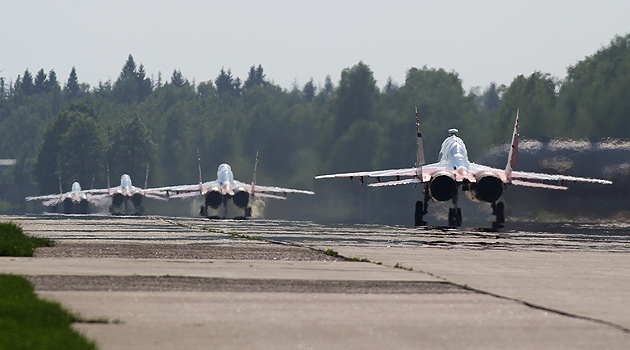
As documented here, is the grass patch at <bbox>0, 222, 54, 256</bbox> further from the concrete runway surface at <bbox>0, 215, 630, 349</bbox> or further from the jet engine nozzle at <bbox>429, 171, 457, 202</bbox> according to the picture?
the jet engine nozzle at <bbox>429, 171, 457, 202</bbox>

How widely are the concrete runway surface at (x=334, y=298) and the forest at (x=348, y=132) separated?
40634 mm

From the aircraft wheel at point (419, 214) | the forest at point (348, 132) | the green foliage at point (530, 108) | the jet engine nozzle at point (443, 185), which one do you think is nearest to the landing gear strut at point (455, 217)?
the aircraft wheel at point (419, 214)

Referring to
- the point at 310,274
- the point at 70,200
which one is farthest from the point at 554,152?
the point at 70,200

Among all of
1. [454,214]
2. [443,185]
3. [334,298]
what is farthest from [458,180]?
[334,298]

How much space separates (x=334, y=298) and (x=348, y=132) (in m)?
102

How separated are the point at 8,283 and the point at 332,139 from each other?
102937 mm

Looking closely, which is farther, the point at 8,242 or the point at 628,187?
the point at 628,187

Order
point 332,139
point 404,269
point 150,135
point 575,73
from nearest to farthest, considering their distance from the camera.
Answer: point 404,269 < point 575,73 < point 332,139 < point 150,135

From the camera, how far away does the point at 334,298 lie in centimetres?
1141

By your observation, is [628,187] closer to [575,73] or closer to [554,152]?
[554,152]

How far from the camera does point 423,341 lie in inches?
329

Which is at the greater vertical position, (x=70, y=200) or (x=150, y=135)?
(x=150, y=135)

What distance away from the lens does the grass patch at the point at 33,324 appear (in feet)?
25.0

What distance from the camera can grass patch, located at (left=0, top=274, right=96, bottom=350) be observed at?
25.0 ft
